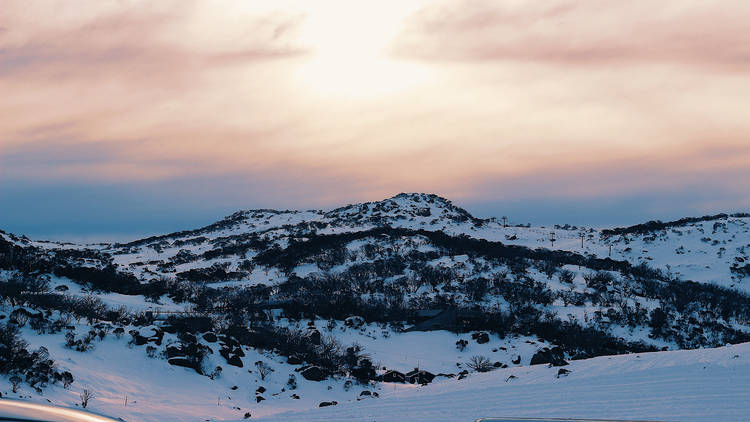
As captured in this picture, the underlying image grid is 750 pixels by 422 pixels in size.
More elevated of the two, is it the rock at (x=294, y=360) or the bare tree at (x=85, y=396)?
the bare tree at (x=85, y=396)

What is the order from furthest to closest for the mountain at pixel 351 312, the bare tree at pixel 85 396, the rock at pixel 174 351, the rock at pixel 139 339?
1. the rock at pixel 139 339
2. the rock at pixel 174 351
3. the mountain at pixel 351 312
4. the bare tree at pixel 85 396

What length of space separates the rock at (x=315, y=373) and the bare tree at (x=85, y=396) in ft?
27.7

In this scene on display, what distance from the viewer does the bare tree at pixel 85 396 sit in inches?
615

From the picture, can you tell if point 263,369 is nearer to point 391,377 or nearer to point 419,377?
point 391,377

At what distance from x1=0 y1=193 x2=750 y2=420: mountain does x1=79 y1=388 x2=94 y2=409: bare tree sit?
1.05 feet

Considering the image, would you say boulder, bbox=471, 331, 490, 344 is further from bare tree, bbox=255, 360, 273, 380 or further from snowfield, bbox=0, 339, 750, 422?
bare tree, bbox=255, 360, 273, 380

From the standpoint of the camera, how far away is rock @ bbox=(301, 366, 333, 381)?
75.9 ft

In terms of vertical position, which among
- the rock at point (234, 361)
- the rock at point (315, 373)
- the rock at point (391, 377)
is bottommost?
the rock at point (391, 377)

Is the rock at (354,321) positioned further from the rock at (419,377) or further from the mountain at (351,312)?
the rock at (419,377)

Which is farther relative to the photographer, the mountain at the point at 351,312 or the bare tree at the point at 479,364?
the bare tree at the point at 479,364

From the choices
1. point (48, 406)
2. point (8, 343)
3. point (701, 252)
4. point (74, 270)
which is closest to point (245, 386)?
point (8, 343)

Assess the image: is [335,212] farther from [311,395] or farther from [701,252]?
[311,395]

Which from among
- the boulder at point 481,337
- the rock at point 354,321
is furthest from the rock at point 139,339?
the boulder at point 481,337

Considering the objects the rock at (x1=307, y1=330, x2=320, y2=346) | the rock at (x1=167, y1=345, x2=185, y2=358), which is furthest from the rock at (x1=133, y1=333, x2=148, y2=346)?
the rock at (x1=307, y1=330, x2=320, y2=346)
